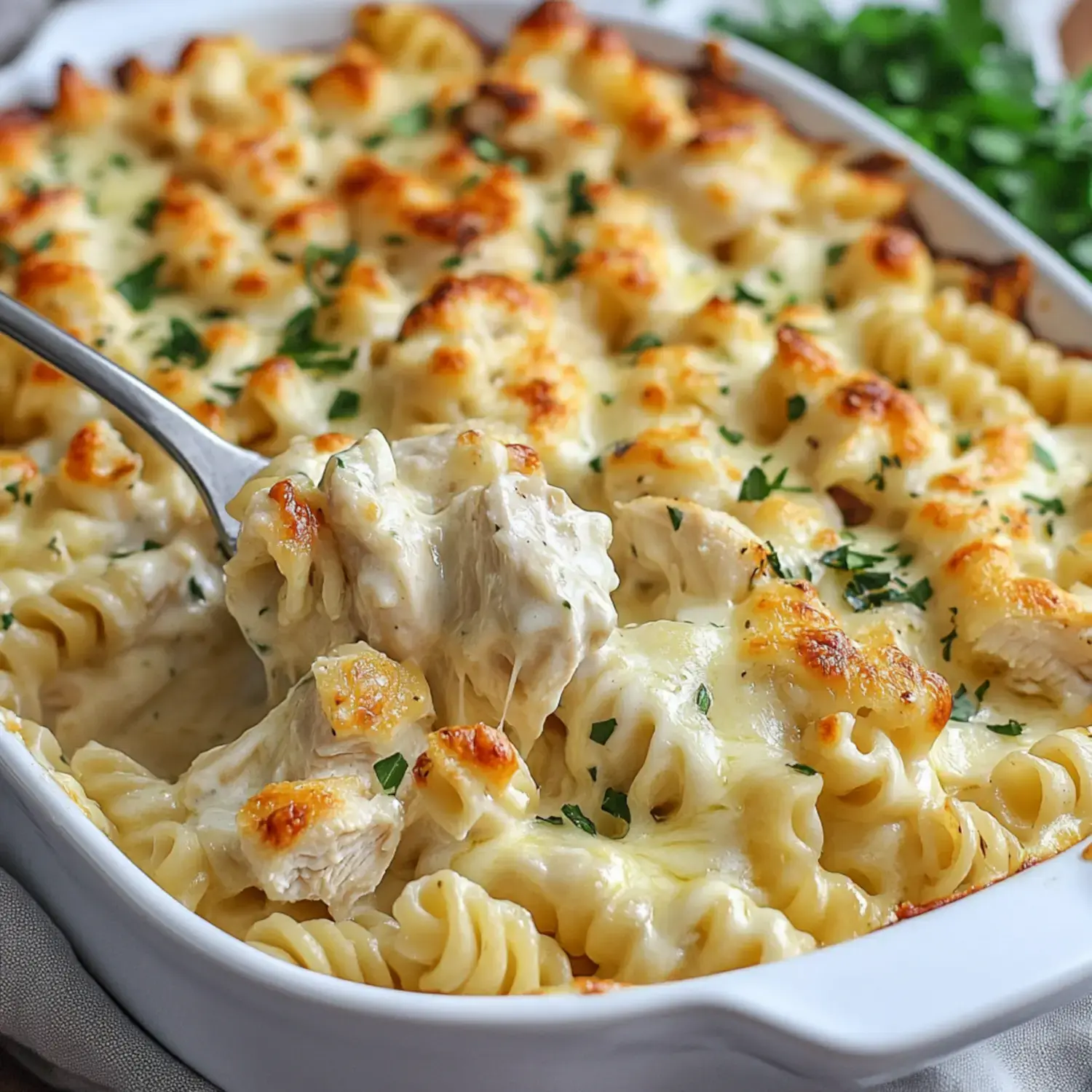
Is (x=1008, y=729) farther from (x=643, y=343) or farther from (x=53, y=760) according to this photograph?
(x=53, y=760)

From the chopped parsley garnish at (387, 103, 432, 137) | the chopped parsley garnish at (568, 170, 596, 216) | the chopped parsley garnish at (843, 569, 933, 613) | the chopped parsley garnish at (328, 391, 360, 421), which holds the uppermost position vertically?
the chopped parsley garnish at (387, 103, 432, 137)

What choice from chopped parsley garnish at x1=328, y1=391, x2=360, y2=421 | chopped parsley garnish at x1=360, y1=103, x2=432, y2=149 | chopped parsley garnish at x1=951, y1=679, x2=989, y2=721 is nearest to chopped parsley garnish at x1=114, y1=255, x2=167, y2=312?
chopped parsley garnish at x1=328, y1=391, x2=360, y2=421

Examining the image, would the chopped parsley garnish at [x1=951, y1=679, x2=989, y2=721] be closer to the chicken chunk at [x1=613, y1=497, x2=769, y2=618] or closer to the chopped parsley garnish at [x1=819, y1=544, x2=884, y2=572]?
the chopped parsley garnish at [x1=819, y1=544, x2=884, y2=572]

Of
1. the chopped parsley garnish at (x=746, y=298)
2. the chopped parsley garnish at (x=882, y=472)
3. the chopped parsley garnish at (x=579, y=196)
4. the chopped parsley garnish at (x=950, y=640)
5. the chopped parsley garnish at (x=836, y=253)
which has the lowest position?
the chopped parsley garnish at (x=950, y=640)

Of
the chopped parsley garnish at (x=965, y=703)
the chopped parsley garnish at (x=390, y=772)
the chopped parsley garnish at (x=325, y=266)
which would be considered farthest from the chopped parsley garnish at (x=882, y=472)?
the chopped parsley garnish at (x=325, y=266)

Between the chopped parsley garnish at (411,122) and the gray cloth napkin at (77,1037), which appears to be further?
the chopped parsley garnish at (411,122)

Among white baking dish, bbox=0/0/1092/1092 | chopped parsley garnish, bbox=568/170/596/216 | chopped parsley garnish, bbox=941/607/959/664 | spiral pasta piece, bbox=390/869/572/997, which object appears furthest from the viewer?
chopped parsley garnish, bbox=568/170/596/216

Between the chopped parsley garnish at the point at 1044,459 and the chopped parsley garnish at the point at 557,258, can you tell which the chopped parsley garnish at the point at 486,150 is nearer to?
the chopped parsley garnish at the point at 557,258
